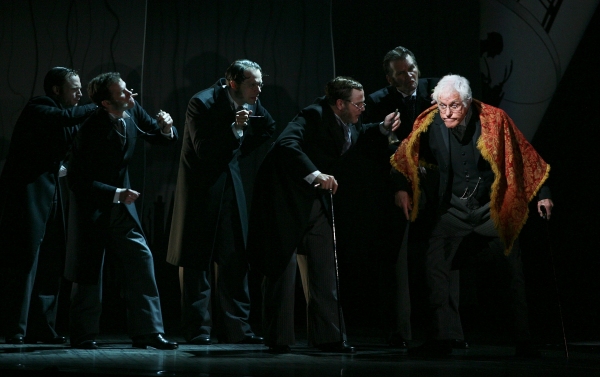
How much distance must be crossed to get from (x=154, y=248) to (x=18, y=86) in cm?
150

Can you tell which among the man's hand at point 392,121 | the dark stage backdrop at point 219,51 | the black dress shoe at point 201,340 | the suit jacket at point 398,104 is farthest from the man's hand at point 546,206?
the black dress shoe at point 201,340

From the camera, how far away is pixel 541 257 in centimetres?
536

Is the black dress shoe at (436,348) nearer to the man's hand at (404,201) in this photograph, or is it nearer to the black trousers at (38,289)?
the man's hand at (404,201)

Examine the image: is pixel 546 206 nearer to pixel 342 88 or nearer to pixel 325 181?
pixel 325 181

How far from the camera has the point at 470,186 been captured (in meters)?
4.20

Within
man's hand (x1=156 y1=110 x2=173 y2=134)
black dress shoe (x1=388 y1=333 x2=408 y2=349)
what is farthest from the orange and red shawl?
man's hand (x1=156 y1=110 x2=173 y2=134)

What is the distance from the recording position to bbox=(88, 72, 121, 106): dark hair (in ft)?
14.8

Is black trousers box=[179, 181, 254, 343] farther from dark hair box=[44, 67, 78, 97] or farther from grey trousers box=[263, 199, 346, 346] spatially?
dark hair box=[44, 67, 78, 97]

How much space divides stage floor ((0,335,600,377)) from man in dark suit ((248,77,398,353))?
0.60 ft

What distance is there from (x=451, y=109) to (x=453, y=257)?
754 mm

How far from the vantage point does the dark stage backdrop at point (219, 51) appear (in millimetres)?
5629

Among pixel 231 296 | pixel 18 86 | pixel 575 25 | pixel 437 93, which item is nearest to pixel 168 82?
pixel 18 86

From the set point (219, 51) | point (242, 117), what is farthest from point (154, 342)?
point (219, 51)

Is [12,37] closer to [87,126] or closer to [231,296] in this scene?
[87,126]
